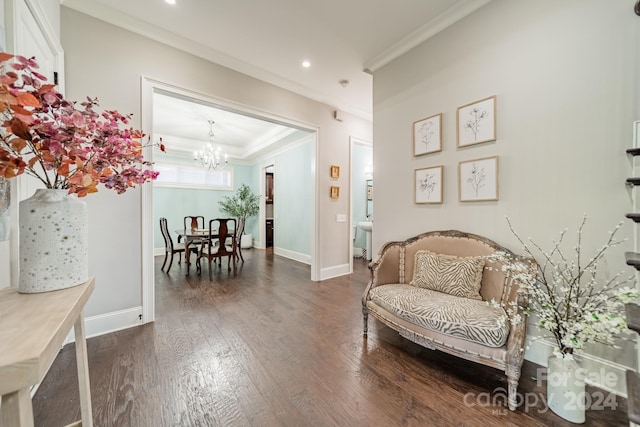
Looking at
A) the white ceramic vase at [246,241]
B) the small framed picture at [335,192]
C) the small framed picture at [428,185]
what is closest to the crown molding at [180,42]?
the small framed picture at [335,192]

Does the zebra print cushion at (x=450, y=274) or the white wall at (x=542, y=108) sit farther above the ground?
the white wall at (x=542, y=108)

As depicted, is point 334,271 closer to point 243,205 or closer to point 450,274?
point 450,274

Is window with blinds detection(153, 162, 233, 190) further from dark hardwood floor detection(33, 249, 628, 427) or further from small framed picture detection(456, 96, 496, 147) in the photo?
small framed picture detection(456, 96, 496, 147)

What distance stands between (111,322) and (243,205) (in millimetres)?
4908

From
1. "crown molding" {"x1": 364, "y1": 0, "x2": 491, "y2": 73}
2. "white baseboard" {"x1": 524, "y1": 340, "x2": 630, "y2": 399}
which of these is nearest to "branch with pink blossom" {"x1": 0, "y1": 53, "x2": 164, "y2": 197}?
"white baseboard" {"x1": 524, "y1": 340, "x2": 630, "y2": 399}

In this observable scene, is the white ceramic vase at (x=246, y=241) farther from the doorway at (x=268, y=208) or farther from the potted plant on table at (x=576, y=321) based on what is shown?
the potted plant on table at (x=576, y=321)

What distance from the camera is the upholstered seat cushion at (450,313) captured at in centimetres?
148

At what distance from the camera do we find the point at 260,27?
2.50m

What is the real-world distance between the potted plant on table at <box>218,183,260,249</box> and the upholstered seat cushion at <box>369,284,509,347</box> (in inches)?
211

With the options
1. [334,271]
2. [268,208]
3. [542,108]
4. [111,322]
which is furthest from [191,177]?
[542,108]

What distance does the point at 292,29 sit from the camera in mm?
2541

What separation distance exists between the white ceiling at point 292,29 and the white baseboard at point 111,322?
109 inches

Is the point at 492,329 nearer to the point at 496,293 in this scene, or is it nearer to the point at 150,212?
the point at 496,293

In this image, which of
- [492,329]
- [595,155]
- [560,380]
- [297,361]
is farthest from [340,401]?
[595,155]
